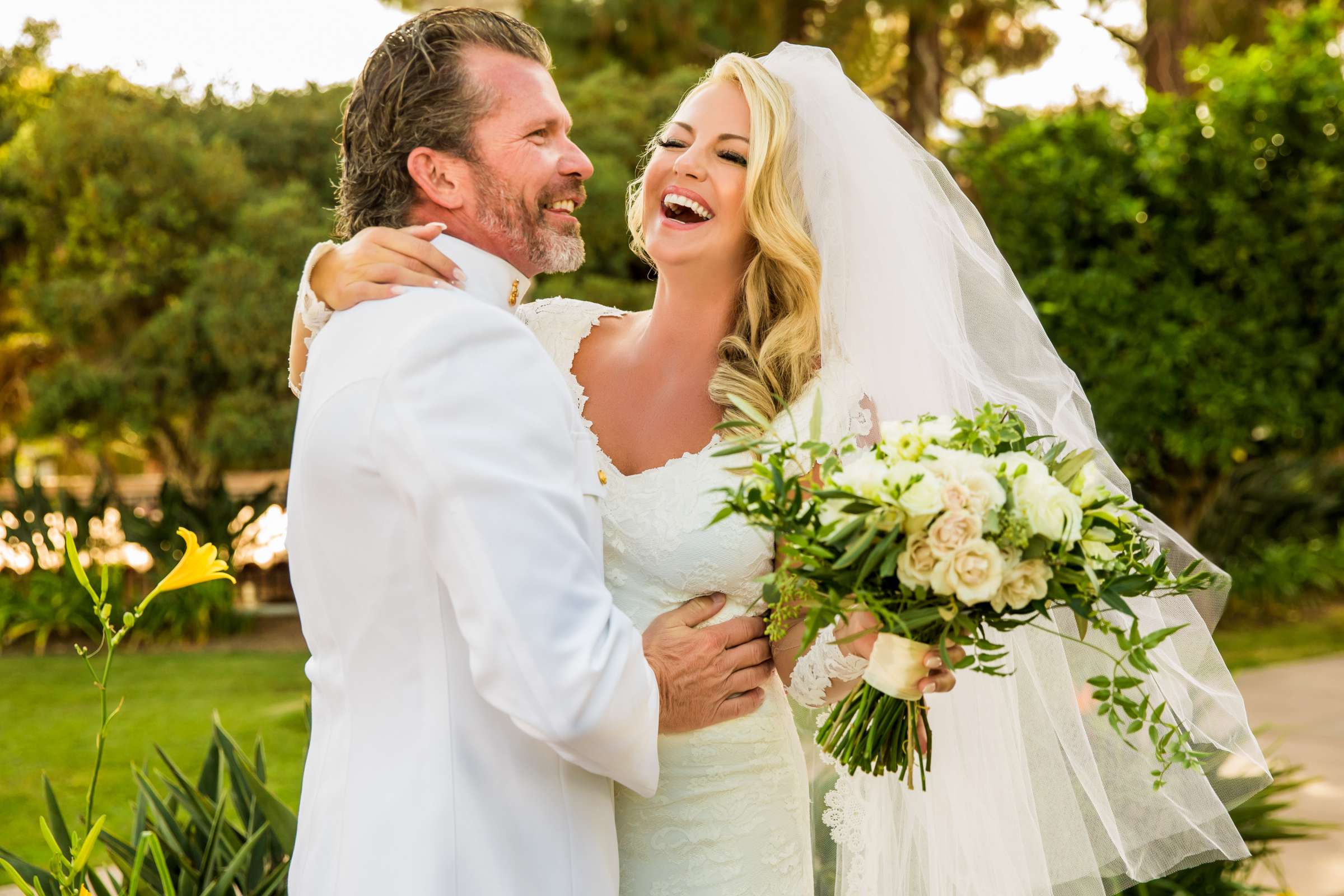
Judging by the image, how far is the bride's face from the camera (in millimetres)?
2867

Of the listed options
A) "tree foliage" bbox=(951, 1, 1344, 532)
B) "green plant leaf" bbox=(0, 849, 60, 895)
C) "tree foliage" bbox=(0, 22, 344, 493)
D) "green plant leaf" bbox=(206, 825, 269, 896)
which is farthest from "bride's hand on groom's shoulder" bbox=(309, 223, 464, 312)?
"tree foliage" bbox=(0, 22, 344, 493)

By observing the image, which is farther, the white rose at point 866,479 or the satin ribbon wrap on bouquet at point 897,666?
the satin ribbon wrap on bouquet at point 897,666

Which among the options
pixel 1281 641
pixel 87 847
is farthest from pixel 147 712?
pixel 1281 641

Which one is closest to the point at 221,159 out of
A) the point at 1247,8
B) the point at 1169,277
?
the point at 1169,277

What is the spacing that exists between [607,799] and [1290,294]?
29.1 ft

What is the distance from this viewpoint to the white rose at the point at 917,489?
1748 mm

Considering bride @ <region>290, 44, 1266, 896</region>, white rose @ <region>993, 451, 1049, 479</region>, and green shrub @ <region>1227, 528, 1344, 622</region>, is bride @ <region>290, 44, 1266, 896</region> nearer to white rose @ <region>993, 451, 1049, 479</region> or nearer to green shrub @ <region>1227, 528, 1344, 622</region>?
white rose @ <region>993, 451, 1049, 479</region>

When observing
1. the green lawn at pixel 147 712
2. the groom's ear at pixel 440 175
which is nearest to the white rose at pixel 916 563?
the groom's ear at pixel 440 175

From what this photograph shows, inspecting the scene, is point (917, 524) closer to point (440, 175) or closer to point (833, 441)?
point (833, 441)

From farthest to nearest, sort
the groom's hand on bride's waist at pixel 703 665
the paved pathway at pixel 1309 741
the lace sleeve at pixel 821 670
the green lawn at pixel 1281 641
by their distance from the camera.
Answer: the green lawn at pixel 1281 641 < the paved pathway at pixel 1309 741 < the lace sleeve at pixel 821 670 < the groom's hand on bride's waist at pixel 703 665

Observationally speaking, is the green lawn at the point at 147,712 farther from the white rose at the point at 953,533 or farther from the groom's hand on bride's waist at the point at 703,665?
the white rose at the point at 953,533

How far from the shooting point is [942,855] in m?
2.61

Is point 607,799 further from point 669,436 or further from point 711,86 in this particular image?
point 711,86

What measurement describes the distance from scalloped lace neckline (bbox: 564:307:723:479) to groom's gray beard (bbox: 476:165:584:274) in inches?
22.9
